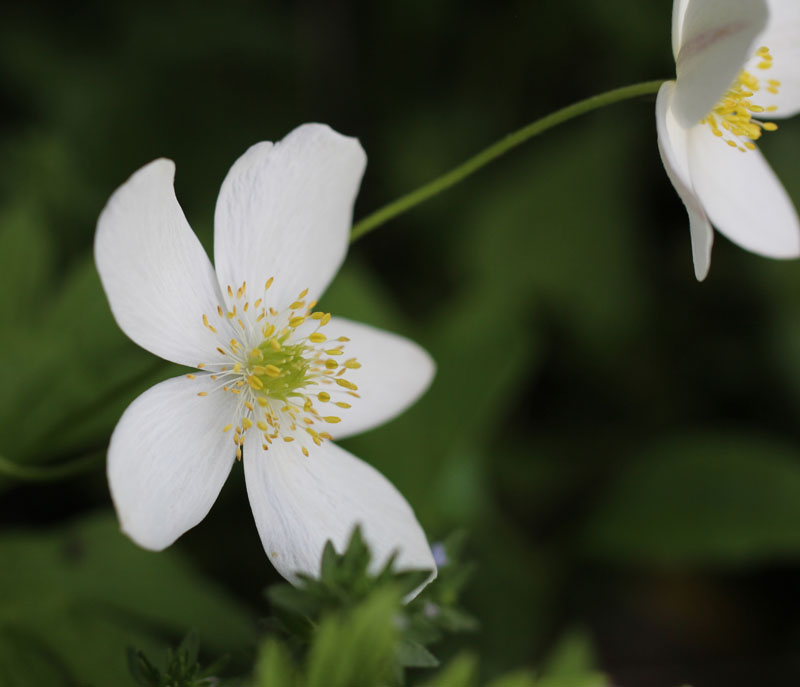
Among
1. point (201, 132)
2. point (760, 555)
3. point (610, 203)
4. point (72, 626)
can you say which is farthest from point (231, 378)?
point (610, 203)

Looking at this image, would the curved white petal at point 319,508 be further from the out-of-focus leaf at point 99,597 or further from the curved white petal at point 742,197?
the curved white petal at point 742,197

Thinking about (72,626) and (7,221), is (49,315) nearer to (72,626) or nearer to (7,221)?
(7,221)

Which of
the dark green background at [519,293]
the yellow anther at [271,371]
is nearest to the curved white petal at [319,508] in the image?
the yellow anther at [271,371]

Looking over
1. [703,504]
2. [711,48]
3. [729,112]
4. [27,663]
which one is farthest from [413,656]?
[703,504]

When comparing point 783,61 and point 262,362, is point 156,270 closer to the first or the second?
point 262,362

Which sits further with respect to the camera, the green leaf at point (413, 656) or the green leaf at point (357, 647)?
the green leaf at point (413, 656)
